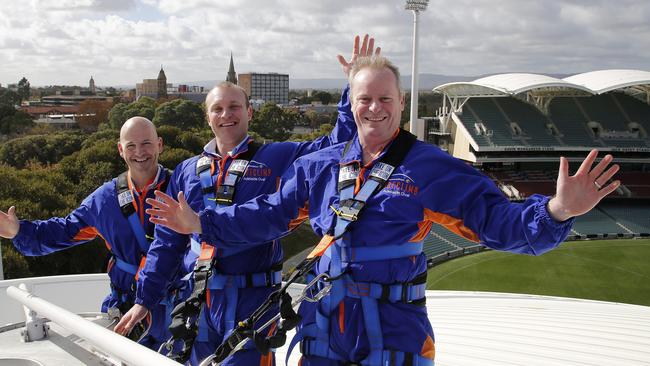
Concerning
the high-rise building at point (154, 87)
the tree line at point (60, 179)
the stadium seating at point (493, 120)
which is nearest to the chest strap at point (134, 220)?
the tree line at point (60, 179)

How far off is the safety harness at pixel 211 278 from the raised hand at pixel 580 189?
178 cm

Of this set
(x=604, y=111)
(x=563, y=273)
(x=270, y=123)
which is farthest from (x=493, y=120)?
(x=270, y=123)

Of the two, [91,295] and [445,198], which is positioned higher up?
[445,198]

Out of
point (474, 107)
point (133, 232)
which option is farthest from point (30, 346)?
point (474, 107)

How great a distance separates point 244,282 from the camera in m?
3.16

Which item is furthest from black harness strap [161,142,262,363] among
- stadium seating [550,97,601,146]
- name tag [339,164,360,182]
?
stadium seating [550,97,601,146]

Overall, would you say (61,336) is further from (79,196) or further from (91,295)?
(79,196)

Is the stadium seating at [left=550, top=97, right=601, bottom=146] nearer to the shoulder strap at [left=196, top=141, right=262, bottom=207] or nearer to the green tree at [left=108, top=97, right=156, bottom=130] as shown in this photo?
the green tree at [left=108, top=97, right=156, bottom=130]

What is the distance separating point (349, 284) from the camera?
237 centimetres

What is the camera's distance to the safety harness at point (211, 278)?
3.01 m

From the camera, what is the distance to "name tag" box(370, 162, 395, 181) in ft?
7.92

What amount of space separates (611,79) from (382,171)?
42.1 metres

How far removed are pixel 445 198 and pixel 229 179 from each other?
1.42 m

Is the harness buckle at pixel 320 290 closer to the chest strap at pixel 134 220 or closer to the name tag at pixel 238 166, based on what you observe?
the name tag at pixel 238 166
